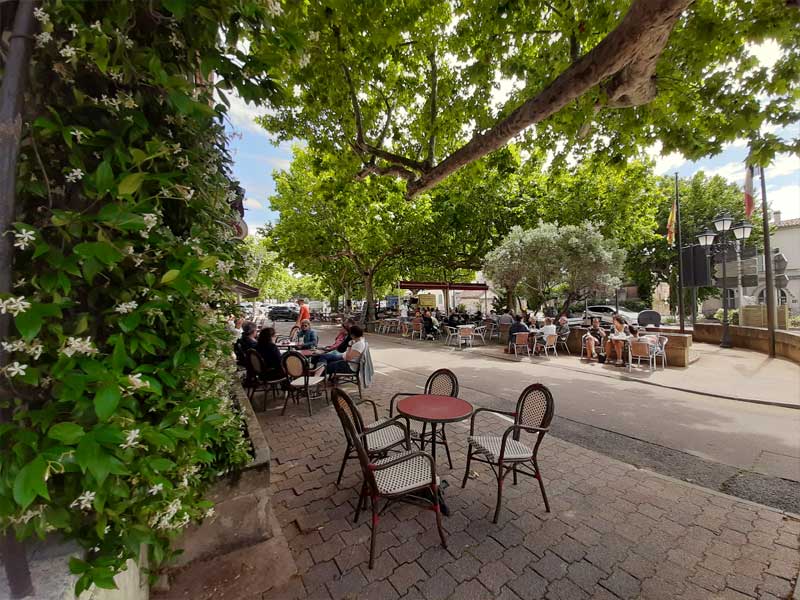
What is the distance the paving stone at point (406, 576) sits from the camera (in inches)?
86.5

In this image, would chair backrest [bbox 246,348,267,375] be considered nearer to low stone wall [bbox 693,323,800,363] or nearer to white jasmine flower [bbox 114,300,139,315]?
white jasmine flower [bbox 114,300,139,315]

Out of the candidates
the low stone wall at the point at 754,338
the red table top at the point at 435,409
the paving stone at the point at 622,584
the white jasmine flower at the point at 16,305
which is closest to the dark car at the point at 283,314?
the low stone wall at the point at 754,338

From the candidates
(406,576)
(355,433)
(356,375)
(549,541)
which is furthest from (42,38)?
(356,375)

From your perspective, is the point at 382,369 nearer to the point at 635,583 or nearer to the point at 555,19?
the point at 635,583

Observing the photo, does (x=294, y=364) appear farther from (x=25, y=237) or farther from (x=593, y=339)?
(x=593, y=339)

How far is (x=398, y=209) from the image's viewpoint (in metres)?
18.0

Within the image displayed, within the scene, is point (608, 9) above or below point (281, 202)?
below

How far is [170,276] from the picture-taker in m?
1.18

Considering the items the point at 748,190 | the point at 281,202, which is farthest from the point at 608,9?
the point at 281,202

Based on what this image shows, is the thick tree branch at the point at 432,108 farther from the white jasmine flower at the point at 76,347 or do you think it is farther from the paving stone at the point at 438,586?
the white jasmine flower at the point at 76,347

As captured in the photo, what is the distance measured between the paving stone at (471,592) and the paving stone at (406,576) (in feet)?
0.77

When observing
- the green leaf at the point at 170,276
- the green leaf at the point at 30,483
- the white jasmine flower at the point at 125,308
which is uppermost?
the green leaf at the point at 170,276

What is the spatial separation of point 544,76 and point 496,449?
6.60 meters

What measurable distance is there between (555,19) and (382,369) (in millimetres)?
8313
